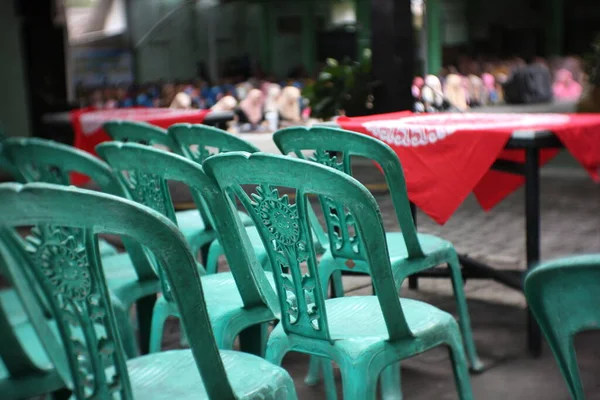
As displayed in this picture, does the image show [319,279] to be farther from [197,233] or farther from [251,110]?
[251,110]

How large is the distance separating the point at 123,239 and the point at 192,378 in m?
0.84

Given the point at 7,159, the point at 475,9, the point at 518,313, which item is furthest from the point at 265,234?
the point at 475,9

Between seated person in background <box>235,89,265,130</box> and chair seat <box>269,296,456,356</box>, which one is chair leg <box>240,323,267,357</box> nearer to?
chair seat <box>269,296,456,356</box>

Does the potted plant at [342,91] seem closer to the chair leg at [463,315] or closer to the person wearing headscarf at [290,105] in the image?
the person wearing headscarf at [290,105]

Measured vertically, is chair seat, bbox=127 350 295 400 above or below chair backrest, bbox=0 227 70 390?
below

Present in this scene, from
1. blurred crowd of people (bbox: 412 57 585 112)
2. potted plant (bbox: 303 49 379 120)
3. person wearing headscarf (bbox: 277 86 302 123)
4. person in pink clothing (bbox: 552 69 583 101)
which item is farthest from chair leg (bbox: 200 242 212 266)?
person in pink clothing (bbox: 552 69 583 101)

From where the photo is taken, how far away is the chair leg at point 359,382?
1874 millimetres

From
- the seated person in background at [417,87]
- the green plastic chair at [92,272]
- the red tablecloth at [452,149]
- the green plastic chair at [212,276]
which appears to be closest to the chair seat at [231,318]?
the green plastic chair at [212,276]

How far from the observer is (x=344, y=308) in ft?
7.09

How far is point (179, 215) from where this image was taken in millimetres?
3475

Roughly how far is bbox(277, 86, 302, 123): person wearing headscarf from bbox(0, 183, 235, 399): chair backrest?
160 inches

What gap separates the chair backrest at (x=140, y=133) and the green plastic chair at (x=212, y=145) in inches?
3.6

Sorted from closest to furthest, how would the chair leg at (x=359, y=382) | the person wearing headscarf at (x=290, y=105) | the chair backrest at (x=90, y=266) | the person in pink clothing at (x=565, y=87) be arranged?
the chair backrest at (x=90, y=266) → the chair leg at (x=359, y=382) → the person wearing headscarf at (x=290, y=105) → the person in pink clothing at (x=565, y=87)

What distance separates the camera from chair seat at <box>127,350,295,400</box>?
5.15ft
